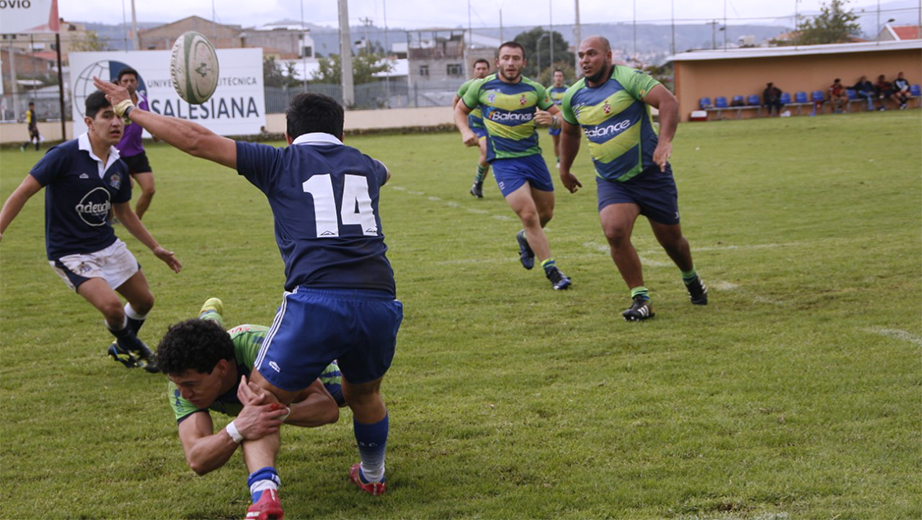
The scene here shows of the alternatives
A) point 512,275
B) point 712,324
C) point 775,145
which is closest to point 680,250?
point 712,324

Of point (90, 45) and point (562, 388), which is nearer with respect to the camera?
point (562, 388)

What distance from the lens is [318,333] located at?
3488 millimetres

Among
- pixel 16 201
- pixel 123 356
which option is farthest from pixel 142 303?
pixel 16 201

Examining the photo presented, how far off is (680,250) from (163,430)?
13.8 feet

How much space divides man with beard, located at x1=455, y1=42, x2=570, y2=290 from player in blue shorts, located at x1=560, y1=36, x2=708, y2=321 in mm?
1434

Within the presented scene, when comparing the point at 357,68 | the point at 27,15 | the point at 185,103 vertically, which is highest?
the point at 357,68

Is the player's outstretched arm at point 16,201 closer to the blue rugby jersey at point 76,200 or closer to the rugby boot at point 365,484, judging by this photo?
the blue rugby jersey at point 76,200

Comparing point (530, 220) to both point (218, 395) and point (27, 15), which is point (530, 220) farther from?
point (27, 15)

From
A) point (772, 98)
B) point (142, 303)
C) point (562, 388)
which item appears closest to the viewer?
point (562, 388)

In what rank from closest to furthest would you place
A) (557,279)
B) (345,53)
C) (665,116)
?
(665,116)
(557,279)
(345,53)

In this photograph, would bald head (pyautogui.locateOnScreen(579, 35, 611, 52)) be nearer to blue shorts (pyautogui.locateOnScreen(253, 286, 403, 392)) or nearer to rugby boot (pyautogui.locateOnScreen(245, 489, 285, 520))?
blue shorts (pyautogui.locateOnScreen(253, 286, 403, 392))

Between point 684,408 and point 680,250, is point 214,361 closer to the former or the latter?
point 684,408

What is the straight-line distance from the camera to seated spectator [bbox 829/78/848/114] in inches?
1468

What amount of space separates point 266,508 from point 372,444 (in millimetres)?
804
